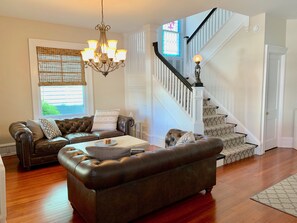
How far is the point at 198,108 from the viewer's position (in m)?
4.61

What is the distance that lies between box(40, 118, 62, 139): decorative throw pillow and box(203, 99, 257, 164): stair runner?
3.13 m

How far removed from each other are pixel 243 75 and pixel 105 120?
3.34m

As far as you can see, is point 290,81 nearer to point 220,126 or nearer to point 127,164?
point 220,126

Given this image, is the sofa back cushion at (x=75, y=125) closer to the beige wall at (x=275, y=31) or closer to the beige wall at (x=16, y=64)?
the beige wall at (x=16, y=64)

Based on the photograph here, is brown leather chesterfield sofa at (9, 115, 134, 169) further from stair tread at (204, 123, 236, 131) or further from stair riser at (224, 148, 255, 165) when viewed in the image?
stair riser at (224, 148, 255, 165)

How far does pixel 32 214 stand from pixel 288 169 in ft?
13.6

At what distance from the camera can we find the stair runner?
465 centimetres

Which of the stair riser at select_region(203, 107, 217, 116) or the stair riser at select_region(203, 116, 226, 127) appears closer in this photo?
the stair riser at select_region(203, 116, 226, 127)

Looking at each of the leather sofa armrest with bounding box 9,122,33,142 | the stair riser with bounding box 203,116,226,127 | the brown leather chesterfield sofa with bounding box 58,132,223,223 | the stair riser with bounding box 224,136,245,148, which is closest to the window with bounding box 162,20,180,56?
the stair riser with bounding box 203,116,226,127

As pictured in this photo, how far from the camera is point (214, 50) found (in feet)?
19.4

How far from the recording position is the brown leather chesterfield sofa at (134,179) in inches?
86.7

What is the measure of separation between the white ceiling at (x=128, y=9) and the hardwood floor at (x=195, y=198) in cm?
295

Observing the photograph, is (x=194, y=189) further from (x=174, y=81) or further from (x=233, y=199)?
(x=174, y=81)

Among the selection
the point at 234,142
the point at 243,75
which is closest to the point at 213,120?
the point at 234,142
